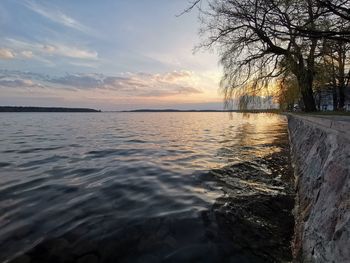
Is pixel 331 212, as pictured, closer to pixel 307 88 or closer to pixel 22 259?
pixel 22 259

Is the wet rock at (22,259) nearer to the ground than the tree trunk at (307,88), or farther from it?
nearer to the ground

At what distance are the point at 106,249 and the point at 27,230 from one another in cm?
155

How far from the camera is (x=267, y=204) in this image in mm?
6172

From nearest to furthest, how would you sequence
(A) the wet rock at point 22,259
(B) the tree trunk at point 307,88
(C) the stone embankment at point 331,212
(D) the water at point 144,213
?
(C) the stone embankment at point 331,212 < (A) the wet rock at point 22,259 < (D) the water at point 144,213 < (B) the tree trunk at point 307,88

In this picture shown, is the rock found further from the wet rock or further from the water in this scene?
the wet rock

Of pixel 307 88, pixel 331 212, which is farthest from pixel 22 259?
pixel 307 88

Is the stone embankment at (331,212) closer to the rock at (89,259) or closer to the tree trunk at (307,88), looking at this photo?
the rock at (89,259)

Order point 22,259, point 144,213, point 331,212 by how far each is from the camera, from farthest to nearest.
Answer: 1. point 144,213
2. point 22,259
3. point 331,212

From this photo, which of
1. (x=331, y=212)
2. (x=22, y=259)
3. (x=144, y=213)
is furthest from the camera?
(x=144, y=213)

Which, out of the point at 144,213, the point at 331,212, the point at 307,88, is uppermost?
the point at 307,88

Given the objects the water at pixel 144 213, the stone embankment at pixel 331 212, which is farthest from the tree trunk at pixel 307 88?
the stone embankment at pixel 331 212

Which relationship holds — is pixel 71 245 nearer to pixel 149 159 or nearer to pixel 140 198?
pixel 140 198

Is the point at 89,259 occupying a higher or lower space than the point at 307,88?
lower

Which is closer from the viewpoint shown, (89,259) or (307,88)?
(89,259)
